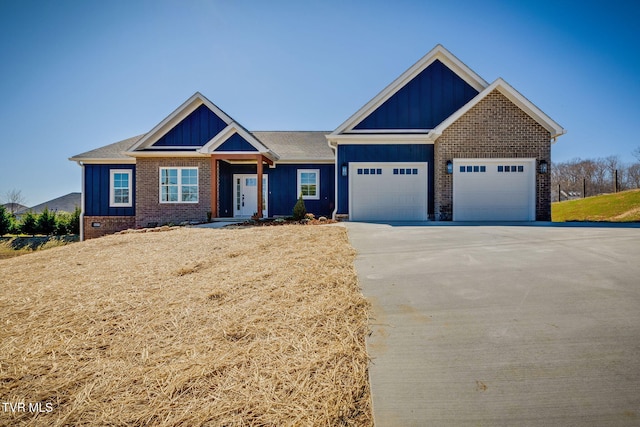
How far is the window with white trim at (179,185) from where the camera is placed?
45.2 ft

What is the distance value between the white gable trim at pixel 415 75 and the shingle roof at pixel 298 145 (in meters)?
3.18

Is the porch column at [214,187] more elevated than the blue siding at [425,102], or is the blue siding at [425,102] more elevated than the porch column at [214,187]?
the blue siding at [425,102]

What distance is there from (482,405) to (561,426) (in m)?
0.41

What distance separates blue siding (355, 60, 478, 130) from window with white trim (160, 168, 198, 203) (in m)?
7.84

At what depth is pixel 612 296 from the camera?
10.6 feet

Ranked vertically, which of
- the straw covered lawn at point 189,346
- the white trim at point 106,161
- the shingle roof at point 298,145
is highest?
the shingle roof at point 298,145

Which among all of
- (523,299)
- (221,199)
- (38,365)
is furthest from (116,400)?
(221,199)

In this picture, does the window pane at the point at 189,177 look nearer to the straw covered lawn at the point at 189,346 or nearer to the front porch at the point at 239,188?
the front porch at the point at 239,188

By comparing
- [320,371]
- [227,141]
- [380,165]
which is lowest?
[320,371]

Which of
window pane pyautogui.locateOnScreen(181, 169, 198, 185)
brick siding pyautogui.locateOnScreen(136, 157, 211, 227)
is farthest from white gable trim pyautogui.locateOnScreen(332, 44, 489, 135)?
window pane pyautogui.locateOnScreen(181, 169, 198, 185)

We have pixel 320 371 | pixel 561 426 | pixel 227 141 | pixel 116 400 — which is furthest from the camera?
pixel 227 141

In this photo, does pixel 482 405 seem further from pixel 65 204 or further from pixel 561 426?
pixel 65 204

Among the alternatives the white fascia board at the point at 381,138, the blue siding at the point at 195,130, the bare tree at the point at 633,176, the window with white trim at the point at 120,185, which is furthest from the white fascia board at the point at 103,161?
the bare tree at the point at 633,176

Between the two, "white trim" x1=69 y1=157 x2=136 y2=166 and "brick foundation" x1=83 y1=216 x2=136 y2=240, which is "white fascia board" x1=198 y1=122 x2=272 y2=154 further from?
"brick foundation" x1=83 y1=216 x2=136 y2=240
